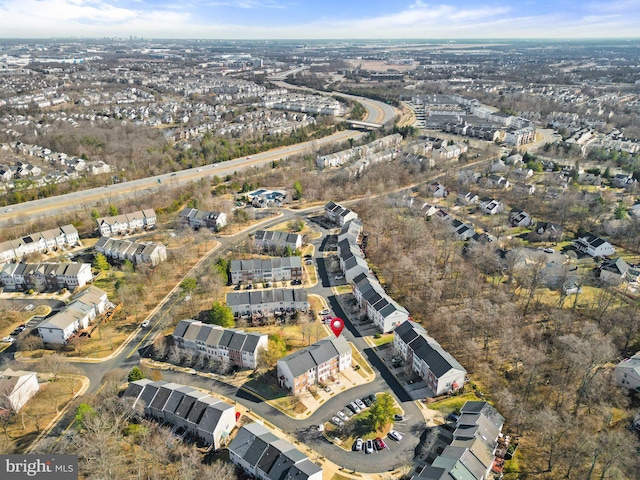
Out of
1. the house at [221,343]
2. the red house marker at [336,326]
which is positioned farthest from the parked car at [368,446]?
the red house marker at [336,326]

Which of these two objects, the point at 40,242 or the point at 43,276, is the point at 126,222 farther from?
the point at 43,276

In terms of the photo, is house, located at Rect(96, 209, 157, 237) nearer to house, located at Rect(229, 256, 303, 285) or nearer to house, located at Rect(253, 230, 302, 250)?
house, located at Rect(253, 230, 302, 250)

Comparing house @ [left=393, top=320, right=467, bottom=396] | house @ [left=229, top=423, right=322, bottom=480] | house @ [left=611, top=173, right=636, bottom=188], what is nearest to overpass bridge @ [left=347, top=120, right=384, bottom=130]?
house @ [left=611, top=173, right=636, bottom=188]

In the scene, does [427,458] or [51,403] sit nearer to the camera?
[427,458]

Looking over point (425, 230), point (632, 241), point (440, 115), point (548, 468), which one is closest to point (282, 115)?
point (440, 115)

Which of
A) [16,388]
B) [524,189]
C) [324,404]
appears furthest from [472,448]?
[524,189]

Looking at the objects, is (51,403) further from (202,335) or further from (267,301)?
Answer: (267,301)
